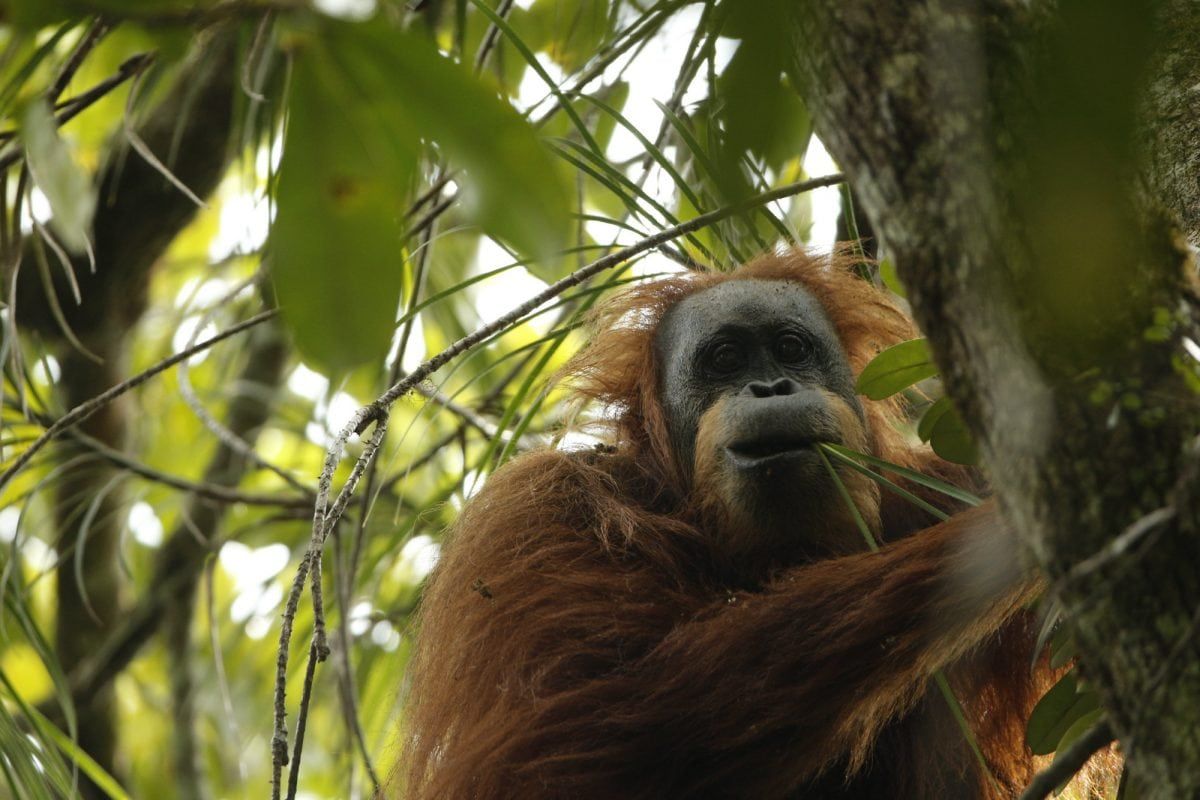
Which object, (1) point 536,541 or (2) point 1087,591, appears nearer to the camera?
(2) point 1087,591

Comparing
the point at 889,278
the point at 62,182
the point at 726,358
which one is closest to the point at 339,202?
the point at 62,182

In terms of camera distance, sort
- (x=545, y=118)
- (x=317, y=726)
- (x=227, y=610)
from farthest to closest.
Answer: (x=317, y=726) → (x=227, y=610) → (x=545, y=118)

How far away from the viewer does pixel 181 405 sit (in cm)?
839

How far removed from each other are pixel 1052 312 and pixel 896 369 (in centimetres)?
149

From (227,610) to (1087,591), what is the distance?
19.9 ft

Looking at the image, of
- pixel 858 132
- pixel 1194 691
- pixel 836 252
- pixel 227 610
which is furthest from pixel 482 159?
pixel 227 610

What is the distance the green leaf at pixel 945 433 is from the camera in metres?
2.63

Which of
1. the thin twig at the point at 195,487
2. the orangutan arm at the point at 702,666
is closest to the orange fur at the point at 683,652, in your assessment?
the orangutan arm at the point at 702,666

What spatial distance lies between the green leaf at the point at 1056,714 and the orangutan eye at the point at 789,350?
62.8 inches

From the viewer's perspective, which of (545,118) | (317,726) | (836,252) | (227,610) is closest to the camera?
(545,118)

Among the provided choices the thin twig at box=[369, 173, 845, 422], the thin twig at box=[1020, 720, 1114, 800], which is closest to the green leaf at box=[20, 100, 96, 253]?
the thin twig at box=[369, 173, 845, 422]

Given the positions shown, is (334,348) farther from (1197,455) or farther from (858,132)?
(1197,455)

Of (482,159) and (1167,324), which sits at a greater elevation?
(482,159)

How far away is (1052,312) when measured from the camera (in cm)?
124
